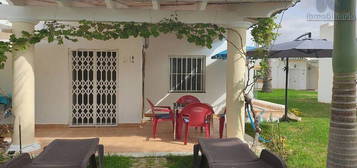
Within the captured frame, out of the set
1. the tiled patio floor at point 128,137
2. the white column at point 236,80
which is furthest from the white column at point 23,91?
the white column at point 236,80

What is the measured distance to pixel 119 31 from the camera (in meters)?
6.43

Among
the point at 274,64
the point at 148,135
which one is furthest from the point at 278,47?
the point at 274,64

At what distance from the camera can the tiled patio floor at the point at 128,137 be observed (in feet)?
22.1

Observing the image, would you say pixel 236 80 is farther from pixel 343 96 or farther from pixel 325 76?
pixel 325 76

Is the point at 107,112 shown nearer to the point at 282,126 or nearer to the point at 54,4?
the point at 54,4

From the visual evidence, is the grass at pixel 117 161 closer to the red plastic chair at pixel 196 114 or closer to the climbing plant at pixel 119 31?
the red plastic chair at pixel 196 114

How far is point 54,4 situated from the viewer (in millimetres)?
6305

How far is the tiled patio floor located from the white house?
1.72 feet

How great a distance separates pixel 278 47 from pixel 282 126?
8.47ft

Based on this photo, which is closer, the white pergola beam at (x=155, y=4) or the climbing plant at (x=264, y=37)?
the white pergola beam at (x=155, y=4)

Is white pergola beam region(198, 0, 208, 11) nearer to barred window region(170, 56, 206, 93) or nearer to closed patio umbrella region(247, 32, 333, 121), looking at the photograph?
closed patio umbrella region(247, 32, 333, 121)

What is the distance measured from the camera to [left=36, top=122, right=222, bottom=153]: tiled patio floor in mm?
6727

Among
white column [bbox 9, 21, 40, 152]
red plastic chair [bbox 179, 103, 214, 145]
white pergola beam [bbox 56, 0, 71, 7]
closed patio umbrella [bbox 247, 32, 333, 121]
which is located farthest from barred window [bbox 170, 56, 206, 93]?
white column [bbox 9, 21, 40, 152]

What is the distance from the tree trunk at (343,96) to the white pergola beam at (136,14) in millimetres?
2999
